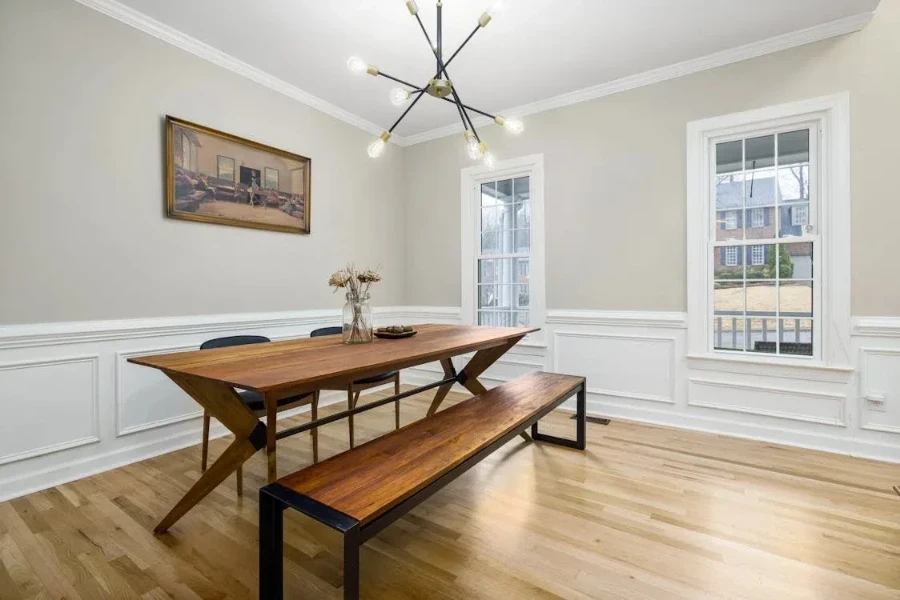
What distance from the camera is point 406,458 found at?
161cm

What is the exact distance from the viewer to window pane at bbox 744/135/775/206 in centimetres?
310

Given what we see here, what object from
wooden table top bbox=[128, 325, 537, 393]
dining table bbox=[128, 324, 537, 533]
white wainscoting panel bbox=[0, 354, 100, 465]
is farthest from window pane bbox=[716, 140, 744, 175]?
white wainscoting panel bbox=[0, 354, 100, 465]

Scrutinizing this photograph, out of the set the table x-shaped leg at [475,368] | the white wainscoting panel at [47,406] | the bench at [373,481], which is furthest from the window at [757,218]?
the white wainscoting panel at [47,406]

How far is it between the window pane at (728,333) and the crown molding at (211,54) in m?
3.86

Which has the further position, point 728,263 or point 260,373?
point 728,263

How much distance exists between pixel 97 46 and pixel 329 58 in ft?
4.74

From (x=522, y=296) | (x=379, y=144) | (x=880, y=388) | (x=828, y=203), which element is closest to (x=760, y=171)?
(x=828, y=203)

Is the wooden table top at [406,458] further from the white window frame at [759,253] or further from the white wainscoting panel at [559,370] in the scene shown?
the white window frame at [759,253]

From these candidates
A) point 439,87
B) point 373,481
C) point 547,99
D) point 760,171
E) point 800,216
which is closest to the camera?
point 373,481

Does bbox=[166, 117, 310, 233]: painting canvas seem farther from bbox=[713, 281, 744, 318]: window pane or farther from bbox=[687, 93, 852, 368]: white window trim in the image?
bbox=[713, 281, 744, 318]: window pane

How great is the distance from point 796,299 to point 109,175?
4852mm

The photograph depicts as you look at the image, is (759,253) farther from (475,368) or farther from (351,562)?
(351,562)

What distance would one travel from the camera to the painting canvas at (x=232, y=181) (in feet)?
9.38

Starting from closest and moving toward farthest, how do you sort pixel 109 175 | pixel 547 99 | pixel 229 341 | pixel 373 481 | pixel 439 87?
pixel 373 481 < pixel 439 87 < pixel 109 175 < pixel 229 341 < pixel 547 99
